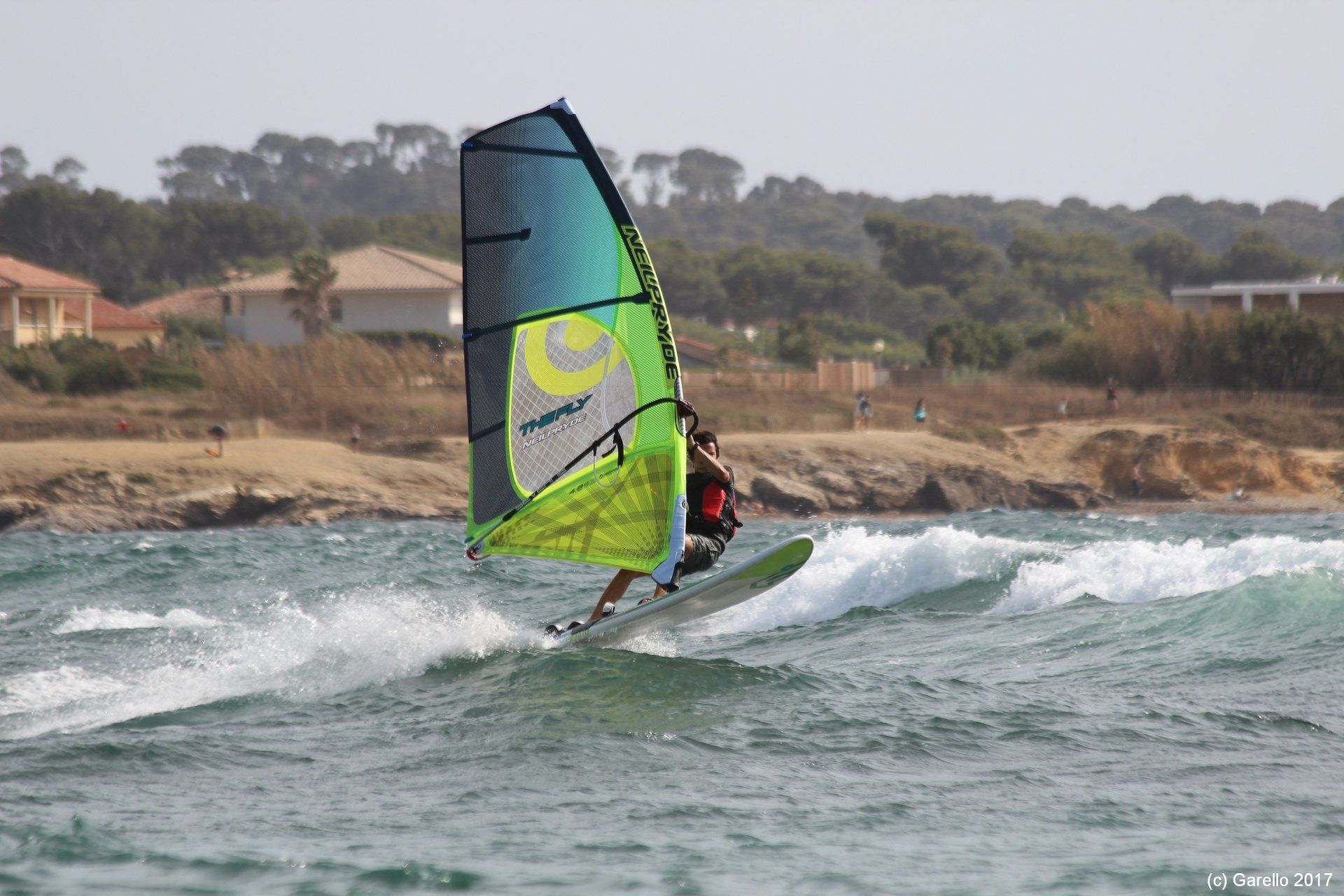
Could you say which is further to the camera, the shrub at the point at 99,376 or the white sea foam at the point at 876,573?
the shrub at the point at 99,376

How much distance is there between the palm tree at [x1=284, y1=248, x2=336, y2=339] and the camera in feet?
140

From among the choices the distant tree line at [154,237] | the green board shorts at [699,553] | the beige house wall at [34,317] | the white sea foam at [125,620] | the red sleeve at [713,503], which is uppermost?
the distant tree line at [154,237]

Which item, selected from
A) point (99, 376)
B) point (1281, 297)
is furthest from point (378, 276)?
point (1281, 297)

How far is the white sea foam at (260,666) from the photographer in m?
7.77

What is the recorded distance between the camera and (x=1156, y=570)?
12.5m

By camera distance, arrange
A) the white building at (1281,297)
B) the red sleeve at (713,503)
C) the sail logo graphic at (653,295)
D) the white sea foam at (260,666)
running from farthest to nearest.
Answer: the white building at (1281,297) → the red sleeve at (713,503) → the sail logo graphic at (653,295) → the white sea foam at (260,666)

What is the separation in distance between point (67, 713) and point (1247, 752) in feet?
21.4

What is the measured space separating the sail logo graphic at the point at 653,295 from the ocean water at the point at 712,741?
200 cm

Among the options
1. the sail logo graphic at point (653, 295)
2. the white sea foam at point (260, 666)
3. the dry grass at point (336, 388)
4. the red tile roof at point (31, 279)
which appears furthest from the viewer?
the red tile roof at point (31, 279)

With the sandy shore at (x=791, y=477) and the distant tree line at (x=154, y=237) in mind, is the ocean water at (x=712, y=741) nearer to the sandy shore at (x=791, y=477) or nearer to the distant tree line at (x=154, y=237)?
the sandy shore at (x=791, y=477)

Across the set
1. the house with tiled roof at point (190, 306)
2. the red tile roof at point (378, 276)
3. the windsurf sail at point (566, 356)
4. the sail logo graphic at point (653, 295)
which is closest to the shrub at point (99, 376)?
the red tile roof at point (378, 276)

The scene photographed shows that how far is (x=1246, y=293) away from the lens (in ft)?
146

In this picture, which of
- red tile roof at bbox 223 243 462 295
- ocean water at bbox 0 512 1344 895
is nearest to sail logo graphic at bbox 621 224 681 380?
ocean water at bbox 0 512 1344 895

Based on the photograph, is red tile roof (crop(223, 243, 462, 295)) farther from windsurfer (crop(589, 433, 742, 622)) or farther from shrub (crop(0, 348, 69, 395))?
windsurfer (crop(589, 433, 742, 622))
